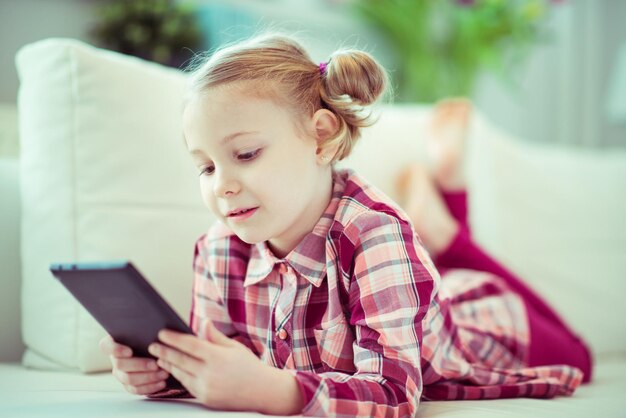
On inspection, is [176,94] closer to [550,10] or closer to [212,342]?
[212,342]

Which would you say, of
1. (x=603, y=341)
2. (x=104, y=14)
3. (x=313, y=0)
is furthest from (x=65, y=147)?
(x=313, y=0)

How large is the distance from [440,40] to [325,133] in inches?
84.2

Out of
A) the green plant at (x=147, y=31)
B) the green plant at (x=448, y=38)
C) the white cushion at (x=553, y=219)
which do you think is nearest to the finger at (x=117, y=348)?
the white cushion at (x=553, y=219)

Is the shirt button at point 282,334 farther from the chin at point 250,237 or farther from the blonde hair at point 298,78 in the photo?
the blonde hair at point 298,78

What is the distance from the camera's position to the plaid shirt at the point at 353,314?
0.77 metres

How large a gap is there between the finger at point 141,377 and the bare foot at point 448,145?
2.98 ft

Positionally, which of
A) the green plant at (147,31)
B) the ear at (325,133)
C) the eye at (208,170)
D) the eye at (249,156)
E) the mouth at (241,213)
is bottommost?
the mouth at (241,213)

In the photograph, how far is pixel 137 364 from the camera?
2.58ft

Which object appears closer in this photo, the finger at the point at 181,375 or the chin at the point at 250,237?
the finger at the point at 181,375

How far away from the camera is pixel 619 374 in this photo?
1317 mm

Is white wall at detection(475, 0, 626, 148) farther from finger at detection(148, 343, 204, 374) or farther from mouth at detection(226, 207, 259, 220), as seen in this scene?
finger at detection(148, 343, 204, 374)

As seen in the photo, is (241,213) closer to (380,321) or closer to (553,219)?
(380,321)

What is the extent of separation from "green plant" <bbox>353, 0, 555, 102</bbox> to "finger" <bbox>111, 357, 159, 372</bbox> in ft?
6.91

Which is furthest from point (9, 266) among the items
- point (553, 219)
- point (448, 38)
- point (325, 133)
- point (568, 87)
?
point (568, 87)
